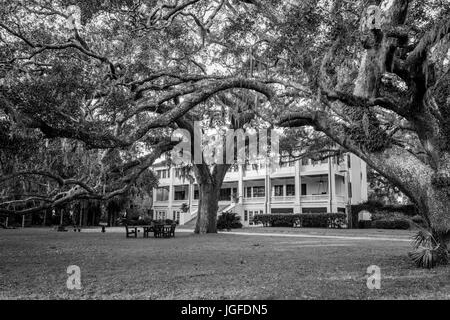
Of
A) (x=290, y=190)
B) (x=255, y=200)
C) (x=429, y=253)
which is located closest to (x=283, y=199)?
(x=290, y=190)

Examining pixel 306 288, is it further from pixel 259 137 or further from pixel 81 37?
pixel 259 137

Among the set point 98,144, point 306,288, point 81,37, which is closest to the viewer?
point 306,288

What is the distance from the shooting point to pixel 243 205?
47.0 meters

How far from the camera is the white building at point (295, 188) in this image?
131 ft

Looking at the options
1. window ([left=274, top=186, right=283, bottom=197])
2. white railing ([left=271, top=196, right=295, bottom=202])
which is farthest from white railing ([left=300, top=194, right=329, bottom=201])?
window ([left=274, top=186, right=283, bottom=197])

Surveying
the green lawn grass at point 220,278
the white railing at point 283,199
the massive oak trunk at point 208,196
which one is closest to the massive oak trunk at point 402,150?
the green lawn grass at point 220,278

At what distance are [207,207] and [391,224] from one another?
16.6 metres

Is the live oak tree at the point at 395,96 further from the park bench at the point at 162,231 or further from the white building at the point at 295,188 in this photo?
the white building at the point at 295,188

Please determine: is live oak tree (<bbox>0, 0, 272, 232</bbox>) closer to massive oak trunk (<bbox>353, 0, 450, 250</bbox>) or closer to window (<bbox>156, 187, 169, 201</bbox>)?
massive oak trunk (<bbox>353, 0, 450, 250</bbox>)

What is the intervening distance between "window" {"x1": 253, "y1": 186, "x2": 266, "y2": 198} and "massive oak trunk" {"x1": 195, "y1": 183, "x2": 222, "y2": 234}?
2345cm

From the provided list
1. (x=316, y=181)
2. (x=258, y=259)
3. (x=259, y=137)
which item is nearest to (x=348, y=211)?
(x=316, y=181)

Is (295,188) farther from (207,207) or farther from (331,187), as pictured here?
(207,207)
